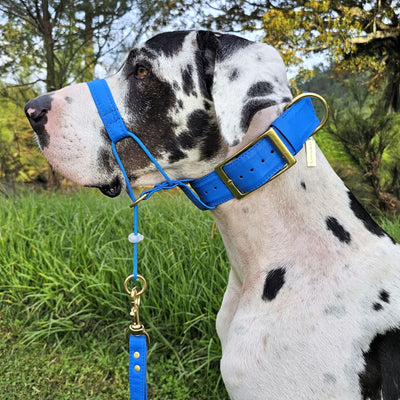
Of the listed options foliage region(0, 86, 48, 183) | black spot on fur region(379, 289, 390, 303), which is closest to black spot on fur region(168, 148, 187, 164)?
black spot on fur region(379, 289, 390, 303)

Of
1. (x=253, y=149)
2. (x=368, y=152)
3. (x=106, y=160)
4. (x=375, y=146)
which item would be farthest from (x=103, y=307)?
(x=375, y=146)

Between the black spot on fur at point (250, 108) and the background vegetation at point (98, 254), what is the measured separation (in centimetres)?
191

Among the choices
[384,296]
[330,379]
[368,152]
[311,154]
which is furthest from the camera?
[368,152]

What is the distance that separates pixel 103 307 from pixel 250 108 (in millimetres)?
Answer: 2574

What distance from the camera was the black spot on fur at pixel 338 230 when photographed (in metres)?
1.56

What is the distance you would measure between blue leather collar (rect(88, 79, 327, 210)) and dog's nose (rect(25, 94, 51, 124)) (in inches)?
7.4

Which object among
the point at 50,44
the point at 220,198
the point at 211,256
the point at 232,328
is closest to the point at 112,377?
the point at 211,256

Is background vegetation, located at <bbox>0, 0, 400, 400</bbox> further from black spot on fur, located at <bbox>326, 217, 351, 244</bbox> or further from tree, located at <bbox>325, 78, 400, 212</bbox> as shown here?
black spot on fur, located at <bbox>326, 217, 351, 244</bbox>

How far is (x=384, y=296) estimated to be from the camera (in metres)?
1.48

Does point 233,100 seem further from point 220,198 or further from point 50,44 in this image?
point 50,44

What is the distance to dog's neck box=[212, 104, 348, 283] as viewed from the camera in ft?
5.15

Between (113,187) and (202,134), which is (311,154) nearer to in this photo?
(202,134)

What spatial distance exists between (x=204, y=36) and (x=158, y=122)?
39 cm

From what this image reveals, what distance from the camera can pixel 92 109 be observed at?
165 cm
